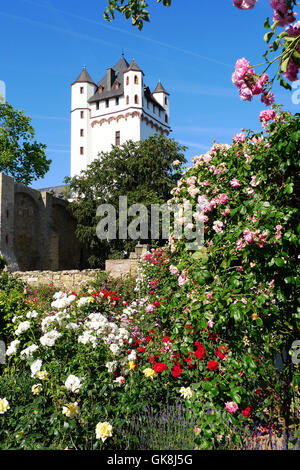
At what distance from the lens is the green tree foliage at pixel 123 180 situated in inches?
940

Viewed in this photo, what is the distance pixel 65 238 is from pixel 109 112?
14.1 metres

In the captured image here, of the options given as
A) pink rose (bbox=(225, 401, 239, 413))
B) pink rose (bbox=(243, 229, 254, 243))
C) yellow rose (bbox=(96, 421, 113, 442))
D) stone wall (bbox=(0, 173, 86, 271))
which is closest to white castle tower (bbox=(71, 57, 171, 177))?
stone wall (bbox=(0, 173, 86, 271))

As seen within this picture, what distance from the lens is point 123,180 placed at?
24.2 metres

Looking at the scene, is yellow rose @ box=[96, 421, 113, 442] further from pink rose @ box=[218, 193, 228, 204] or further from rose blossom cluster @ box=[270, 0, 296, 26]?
rose blossom cluster @ box=[270, 0, 296, 26]

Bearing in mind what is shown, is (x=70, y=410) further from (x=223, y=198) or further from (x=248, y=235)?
(x=223, y=198)

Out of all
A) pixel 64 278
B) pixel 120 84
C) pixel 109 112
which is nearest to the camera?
pixel 64 278

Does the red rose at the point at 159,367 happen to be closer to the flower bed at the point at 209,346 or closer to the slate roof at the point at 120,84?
the flower bed at the point at 209,346

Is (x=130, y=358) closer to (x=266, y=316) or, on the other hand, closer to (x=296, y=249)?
(x=266, y=316)

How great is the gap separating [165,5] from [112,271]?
10.2m

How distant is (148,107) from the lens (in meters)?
37.2

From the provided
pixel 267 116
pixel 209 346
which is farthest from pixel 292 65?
pixel 209 346

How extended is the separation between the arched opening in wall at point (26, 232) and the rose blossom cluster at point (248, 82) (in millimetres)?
22655

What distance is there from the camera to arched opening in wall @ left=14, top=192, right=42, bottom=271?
77.9ft
